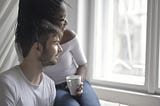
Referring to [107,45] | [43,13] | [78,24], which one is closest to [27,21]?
[43,13]

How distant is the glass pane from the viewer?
204 cm

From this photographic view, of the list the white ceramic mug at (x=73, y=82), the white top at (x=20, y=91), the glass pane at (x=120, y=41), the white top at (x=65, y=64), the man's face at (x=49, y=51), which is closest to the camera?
the white top at (x=20, y=91)

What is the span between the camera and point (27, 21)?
1244 mm

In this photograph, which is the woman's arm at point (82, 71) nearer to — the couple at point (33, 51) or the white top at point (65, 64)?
the white top at point (65, 64)

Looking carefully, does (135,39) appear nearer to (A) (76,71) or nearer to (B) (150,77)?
(B) (150,77)

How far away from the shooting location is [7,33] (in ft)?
5.77

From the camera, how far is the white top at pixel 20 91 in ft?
3.83

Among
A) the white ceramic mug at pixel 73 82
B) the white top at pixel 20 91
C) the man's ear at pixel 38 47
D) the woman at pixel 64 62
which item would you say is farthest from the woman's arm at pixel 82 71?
the man's ear at pixel 38 47

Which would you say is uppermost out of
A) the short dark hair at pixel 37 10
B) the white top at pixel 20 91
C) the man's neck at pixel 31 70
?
the short dark hair at pixel 37 10

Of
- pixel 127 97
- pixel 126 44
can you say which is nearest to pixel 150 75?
pixel 127 97

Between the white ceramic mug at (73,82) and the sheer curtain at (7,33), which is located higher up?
the sheer curtain at (7,33)

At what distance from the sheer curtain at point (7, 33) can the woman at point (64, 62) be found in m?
0.25

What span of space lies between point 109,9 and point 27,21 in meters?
1.09

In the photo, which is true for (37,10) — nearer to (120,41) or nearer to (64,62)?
(64,62)
